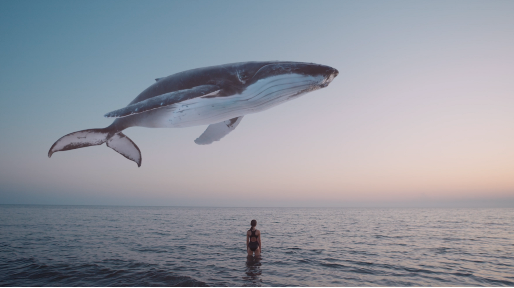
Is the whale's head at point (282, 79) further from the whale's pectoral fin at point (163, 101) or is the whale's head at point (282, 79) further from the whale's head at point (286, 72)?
the whale's pectoral fin at point (163, 101)

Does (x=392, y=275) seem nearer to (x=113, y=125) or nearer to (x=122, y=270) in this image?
(x=122, y=270)

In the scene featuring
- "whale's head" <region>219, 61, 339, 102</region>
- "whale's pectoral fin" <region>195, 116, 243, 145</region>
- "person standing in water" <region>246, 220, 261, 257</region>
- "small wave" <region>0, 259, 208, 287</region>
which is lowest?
"small wave" <region>0, 259, 208, 287</region>

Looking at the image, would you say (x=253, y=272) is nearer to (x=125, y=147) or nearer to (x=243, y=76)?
(x=125, y=147)

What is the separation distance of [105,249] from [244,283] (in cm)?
1213

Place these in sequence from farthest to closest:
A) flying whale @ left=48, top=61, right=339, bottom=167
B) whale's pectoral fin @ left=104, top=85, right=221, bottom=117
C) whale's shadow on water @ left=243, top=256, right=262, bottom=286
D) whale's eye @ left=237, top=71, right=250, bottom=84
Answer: whale's shadow on water @ left=243, top=256, right=262, bottom=286 → whale's eye @ left=237, top=71, right=250, bottom=84 → flying whale @ left=48, top=61, right=339, bottom=167 → whale's pectoral fin @ left=104, top=85, right=221, bottom=117

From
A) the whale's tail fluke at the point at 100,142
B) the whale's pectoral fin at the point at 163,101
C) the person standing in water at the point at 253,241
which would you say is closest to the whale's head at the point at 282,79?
the whale's pectoral fin at the point at 163,101

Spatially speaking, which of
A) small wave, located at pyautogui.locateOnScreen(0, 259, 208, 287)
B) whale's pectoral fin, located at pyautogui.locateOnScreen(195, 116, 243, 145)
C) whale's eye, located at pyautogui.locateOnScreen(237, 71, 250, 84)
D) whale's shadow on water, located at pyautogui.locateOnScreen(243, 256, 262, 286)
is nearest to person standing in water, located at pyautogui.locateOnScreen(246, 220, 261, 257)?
whale's shadow on water, located at pyautogui.locateOnScreen(243, 256, 262, 286)

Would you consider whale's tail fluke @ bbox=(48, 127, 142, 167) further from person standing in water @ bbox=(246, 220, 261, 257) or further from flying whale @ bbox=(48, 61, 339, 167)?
person standing in water @ bbox=(246, 220, 261, 257)

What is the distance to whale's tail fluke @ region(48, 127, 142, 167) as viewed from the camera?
2.81 metres

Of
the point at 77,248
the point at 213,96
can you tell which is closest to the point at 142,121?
the point at 213,96

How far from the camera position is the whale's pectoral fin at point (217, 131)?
3.41 metres

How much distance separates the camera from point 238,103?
265 centimetres

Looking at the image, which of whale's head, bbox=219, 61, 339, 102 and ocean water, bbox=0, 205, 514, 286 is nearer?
whale's head, bbox=219, 61, 339, 102

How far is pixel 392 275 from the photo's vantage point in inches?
508
